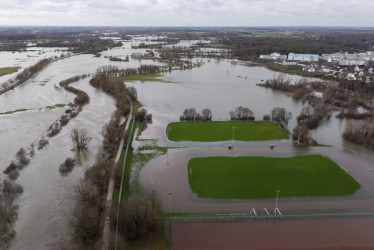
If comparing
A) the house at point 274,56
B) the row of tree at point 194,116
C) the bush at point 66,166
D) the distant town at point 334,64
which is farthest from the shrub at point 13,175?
the house at point 274,56

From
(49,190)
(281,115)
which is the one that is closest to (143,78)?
(281,115)

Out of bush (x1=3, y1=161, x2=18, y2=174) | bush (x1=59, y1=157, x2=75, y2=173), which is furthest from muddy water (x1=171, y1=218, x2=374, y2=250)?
bush (x1=3, y1=161, x2=18, y2=174)

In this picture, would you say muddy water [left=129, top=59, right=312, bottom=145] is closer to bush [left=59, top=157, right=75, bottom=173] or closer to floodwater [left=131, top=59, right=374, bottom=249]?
floodwater [left=131, top=59, right=374, bottom=249]

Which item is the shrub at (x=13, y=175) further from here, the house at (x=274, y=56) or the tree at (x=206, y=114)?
the house at (x=274, y=56)

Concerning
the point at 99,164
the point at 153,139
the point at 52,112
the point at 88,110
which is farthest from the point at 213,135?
the point at 52,112

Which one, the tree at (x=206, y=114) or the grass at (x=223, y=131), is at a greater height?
the tree at (x=206, y=114)

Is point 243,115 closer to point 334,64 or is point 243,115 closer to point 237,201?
point 237,201
